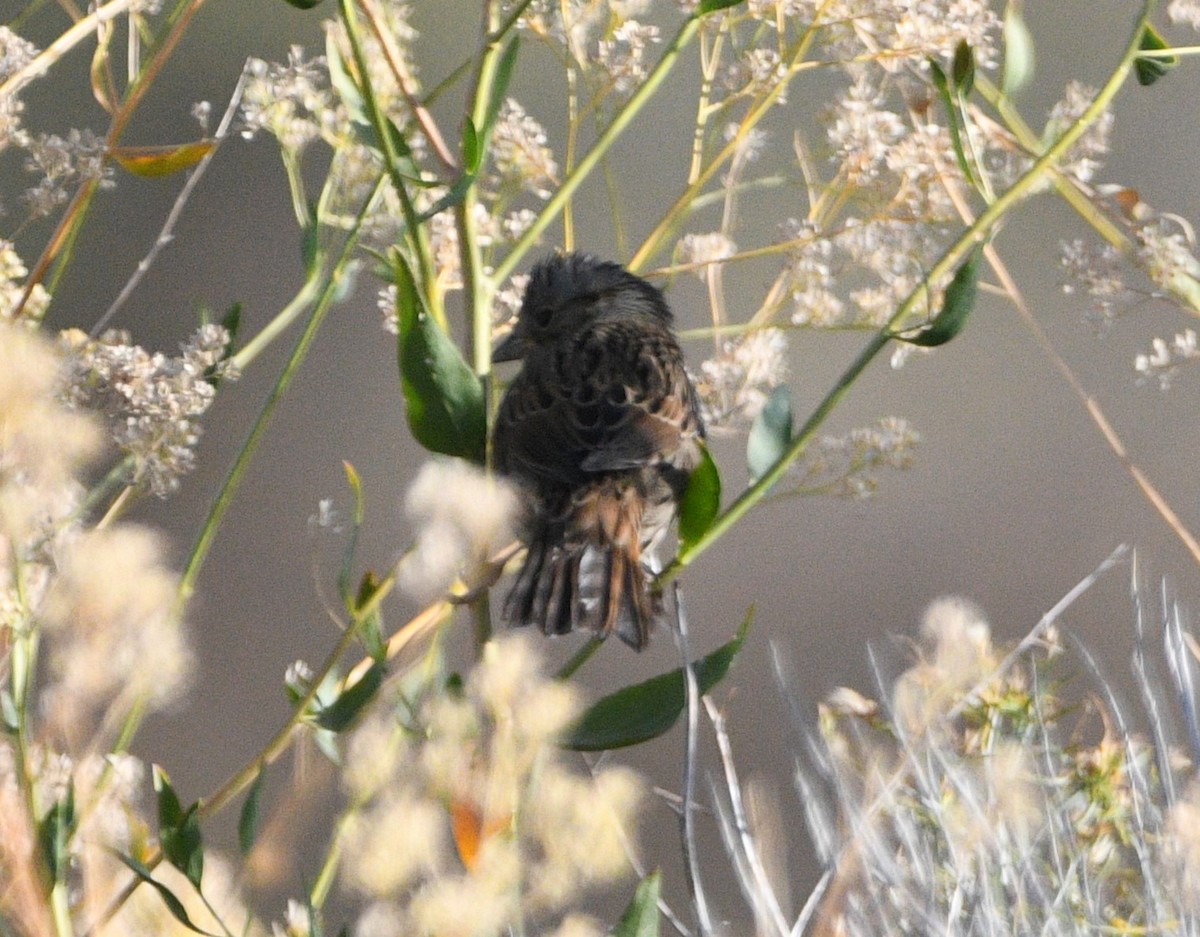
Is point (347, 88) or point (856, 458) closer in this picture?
point (347, 88)

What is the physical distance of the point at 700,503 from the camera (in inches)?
34.0

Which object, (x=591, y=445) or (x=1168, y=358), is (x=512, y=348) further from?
(x=1168, y=358)

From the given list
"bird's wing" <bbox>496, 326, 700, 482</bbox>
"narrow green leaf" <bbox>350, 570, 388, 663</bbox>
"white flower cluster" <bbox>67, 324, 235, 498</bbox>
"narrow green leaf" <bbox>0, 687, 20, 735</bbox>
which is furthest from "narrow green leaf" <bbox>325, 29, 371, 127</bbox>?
"bird's wing" <bbox>496, 326, 700, 482</bbox>

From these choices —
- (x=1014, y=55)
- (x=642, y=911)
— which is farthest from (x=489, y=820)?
(x=1014, y=55)

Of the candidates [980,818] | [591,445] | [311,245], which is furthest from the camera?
[591,445]

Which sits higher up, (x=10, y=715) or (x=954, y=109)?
(x=954, y=109)

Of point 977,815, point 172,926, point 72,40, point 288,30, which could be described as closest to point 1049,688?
point 977,815

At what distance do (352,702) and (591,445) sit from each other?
1.99 feet

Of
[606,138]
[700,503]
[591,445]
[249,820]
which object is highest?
[606,138]

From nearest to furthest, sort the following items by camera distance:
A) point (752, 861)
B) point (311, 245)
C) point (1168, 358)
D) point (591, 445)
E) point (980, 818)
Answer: point (752, 861), point (980, 818), point (311, 245), point (1168, 358), point (591, 445)

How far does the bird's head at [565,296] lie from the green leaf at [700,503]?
0.73m

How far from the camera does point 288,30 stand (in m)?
2.26

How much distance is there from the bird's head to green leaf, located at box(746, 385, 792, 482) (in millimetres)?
687

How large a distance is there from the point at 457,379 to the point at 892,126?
43 cm
